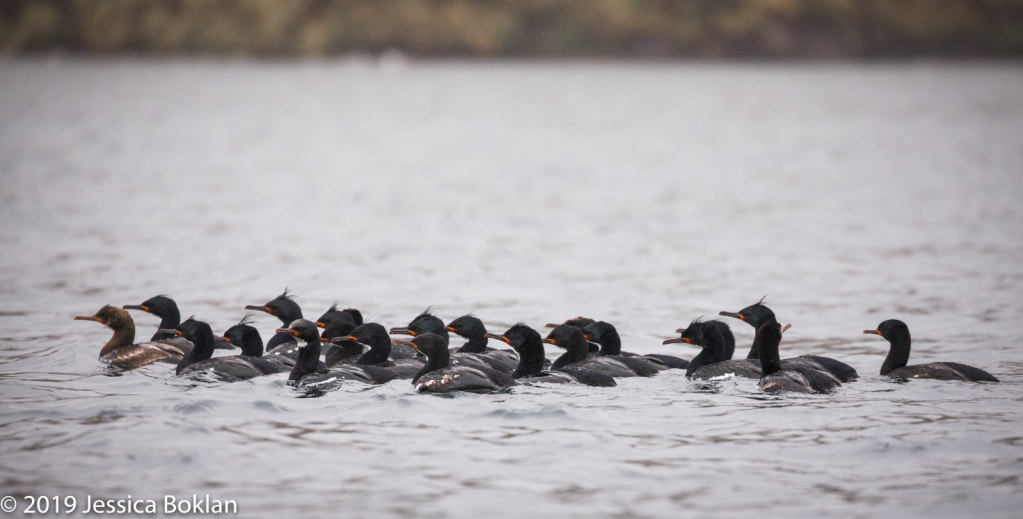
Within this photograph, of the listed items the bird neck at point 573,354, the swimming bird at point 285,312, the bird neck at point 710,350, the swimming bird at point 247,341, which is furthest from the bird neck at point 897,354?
the swimming bird at point 285,312

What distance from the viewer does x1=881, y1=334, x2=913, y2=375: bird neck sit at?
500 inches

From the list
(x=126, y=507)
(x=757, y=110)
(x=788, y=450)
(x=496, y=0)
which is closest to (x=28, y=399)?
(x=126, y=507)

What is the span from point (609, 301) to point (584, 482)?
8.91 m

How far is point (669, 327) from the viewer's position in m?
16.3

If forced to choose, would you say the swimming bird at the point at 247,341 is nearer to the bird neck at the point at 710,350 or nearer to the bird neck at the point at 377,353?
the bird neck at the point at 377,353

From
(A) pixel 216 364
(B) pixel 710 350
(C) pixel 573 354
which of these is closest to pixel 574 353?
(C) pixel 573 354

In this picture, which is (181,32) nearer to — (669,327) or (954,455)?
(669,327)

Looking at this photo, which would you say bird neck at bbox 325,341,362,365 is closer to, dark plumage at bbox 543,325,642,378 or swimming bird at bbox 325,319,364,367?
swimming bird at bbox 325,319,364,367

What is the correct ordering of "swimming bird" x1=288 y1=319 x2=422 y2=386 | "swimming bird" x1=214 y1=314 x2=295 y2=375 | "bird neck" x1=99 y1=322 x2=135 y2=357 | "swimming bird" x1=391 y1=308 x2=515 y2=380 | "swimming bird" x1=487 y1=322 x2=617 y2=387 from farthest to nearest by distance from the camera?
"bird neck" x1=99 y1=322 x2=135 y2=357 < "swimming bird" x1=214 y1=314 x2=295 y2=375 < "swimming bird" x1=391 y1=308 x2=515 y2=380 < "swimming bird" x1=487 y1=322 x2=617 y2=387 < "swimming bird" x1=288 y1=319 x2=422 y2=386

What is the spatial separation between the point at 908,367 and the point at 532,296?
718 centimetres

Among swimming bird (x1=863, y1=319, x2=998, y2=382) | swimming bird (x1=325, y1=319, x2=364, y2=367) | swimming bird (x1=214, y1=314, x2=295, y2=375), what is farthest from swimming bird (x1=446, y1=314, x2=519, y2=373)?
swimming bird (x1=863, y1=319, x2=998, y2=382)

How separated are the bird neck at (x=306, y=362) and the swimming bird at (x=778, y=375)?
4.50 meters

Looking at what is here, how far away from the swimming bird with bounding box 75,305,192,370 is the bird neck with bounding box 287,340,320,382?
1918mm

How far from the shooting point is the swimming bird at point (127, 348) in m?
13.3
